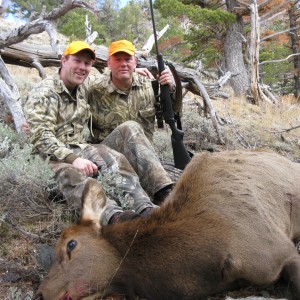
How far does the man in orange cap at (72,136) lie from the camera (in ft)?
15.5

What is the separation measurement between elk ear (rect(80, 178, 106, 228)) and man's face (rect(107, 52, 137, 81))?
2.69 m

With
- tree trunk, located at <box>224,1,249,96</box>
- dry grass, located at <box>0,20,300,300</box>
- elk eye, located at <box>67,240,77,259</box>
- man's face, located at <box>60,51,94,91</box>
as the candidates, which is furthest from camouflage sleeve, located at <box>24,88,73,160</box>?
tree trunk, located at <box>224,1,249,96</box>

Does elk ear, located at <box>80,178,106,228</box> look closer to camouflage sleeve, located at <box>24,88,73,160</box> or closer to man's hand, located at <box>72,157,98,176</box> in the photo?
man's hand, located at <box>72,157,98,176</box>

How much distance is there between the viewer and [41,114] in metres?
5.11

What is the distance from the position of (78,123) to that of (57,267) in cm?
281

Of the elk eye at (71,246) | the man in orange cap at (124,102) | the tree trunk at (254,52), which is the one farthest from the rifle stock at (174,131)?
the tree trunk at (254,52)

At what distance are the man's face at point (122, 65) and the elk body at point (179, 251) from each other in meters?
2.71

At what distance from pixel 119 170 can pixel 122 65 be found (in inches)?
63.4

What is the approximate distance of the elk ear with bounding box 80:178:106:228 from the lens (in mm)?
3355

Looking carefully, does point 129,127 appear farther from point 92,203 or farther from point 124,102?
point 92,203

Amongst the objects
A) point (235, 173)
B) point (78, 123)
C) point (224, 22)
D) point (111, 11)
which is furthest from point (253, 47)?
point (111, 11)

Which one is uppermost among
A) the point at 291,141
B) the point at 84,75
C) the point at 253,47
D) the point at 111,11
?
the point at 111,11

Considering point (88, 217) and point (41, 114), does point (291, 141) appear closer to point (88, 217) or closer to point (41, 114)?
point (41, 114)

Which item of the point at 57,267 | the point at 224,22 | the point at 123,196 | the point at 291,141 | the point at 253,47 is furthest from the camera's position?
the point at 224,22
